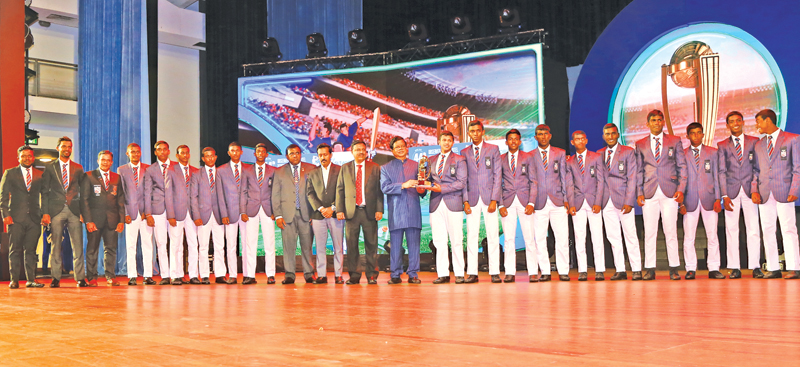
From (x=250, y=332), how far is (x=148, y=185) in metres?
4.34

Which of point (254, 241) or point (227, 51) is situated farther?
point (227, 51)

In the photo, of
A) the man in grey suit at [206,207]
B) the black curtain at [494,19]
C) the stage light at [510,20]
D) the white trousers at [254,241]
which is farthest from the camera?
the black curtain at [494,19]

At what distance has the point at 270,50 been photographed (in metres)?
9.54

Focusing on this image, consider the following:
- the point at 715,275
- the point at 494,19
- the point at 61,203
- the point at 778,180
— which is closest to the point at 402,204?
the point at 715,275

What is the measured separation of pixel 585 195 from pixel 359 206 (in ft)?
5.94

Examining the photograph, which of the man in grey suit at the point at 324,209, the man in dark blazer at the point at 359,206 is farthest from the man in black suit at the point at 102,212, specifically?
the man in dark blazer at the point at 359,206

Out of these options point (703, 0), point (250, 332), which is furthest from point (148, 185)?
point (703, 0)

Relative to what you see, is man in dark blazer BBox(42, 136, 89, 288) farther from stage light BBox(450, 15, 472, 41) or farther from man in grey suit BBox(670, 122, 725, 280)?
man in grey suit BBox(670, 122, 725, 280)

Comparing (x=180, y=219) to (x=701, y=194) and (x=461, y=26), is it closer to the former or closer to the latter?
(x=461, y=26)

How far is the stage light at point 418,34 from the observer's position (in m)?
8.69

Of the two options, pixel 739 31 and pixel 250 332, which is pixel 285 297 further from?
pixel 739 31

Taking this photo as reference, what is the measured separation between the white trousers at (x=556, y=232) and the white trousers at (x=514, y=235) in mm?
52

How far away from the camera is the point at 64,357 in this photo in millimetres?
1759

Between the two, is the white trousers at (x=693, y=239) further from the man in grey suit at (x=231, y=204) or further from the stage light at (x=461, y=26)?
the stage light at (x=461, y=26)
